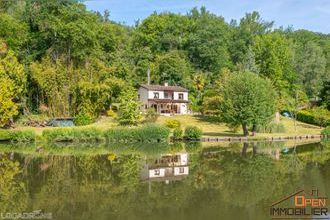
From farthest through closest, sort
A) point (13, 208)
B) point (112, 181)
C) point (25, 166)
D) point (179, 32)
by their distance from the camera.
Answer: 1. point (179, 32)
2. point (25, 166)
3. point (112, 181)
4. point (13, 208)

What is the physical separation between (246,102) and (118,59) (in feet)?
83.1

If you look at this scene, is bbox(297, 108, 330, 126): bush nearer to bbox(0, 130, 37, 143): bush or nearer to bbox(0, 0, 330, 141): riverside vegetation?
bbox(0, 0, 330, 141): riverside vegetation

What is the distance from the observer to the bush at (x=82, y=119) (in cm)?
5122

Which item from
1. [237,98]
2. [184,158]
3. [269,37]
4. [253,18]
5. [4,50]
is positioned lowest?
[184,158]

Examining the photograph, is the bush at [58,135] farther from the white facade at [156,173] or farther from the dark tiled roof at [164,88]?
the white facade at [156,173]

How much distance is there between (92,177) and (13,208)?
271 inches

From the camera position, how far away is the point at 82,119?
51406mm

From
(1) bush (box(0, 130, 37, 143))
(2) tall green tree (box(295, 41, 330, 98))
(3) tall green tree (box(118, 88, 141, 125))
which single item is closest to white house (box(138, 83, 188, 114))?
(3) tall green tree (box(118, 88, 141, 125))

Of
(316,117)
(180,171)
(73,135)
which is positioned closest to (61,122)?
(73,135)

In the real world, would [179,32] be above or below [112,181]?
above

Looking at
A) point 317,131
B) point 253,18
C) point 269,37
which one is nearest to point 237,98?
point 317,131

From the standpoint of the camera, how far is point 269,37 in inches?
2844

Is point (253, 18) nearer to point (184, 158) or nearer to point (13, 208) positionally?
point (184, 158)

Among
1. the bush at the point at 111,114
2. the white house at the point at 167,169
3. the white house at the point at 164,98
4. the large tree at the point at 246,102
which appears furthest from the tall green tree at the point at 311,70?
the white house at the point at 167,169
